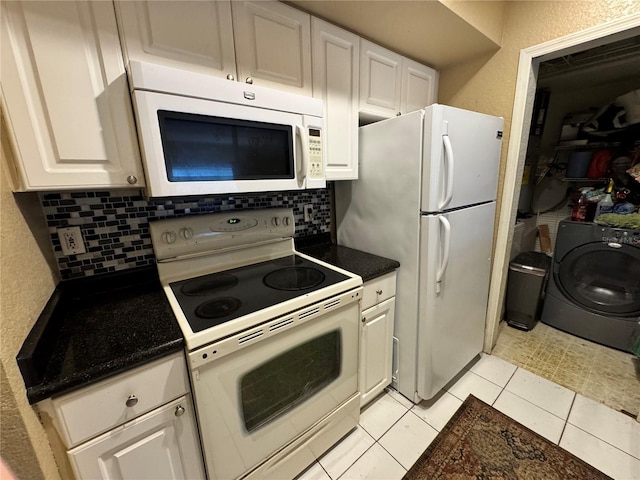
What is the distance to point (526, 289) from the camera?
235 cm

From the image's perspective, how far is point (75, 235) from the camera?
1132mm

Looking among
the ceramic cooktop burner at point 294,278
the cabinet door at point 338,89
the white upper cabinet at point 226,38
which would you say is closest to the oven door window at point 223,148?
the white upper cabinet at point 226,38

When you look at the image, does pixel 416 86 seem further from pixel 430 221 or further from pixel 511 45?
pixel 430 221

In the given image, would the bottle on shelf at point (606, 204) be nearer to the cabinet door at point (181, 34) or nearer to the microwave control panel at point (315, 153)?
the microwave control panel at point (315, 153)

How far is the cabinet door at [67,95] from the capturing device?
30.5 inches

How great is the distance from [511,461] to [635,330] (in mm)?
1599

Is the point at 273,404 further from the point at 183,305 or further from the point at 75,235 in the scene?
the point at 75,235

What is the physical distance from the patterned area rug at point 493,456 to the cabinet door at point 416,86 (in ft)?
6.52

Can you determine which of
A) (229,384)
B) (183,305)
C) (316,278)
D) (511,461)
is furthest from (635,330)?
(183,305)

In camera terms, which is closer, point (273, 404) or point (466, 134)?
point (273, 404)

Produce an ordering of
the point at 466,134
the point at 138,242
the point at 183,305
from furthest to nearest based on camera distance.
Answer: the point at 466,134, the point at 138,242, the point at 183,305

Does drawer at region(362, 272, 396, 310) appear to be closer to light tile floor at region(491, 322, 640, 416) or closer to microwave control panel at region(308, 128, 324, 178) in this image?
microwave control panel at region(308, 128, 324, 178)

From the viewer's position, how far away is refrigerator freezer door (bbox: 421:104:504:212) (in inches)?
50.7

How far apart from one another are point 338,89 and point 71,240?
4.75 feet
